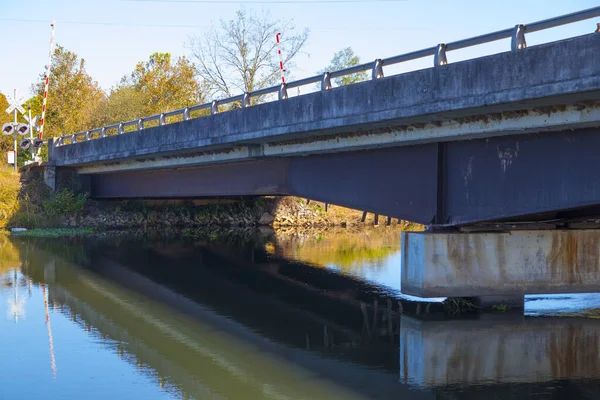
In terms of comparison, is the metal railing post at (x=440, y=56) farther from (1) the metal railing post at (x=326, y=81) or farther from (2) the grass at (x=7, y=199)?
(2) the grass at (x=7, y=199)

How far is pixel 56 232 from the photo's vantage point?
129 feet

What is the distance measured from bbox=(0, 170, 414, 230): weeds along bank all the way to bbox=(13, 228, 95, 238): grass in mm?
1390

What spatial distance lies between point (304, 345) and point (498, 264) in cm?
451

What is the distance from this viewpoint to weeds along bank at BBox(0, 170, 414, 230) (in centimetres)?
4194

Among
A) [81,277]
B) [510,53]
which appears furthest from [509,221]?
[81,277]

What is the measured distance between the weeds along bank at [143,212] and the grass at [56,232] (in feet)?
4.56

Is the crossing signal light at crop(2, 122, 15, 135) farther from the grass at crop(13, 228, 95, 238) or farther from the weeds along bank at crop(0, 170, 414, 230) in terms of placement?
the grass at crop(13, 228, 95, 238)


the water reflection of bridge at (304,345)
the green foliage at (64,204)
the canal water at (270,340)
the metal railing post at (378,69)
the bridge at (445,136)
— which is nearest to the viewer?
the canal water at (270,340)

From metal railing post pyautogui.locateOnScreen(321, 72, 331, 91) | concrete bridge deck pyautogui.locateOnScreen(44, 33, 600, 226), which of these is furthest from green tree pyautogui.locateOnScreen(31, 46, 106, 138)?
metal railing post pyautogui.locateOnScreen(321, 72, 331, 91)

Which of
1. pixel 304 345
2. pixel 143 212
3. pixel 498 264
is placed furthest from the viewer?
pixel 143 212

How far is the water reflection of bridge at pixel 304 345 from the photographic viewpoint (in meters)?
12.8

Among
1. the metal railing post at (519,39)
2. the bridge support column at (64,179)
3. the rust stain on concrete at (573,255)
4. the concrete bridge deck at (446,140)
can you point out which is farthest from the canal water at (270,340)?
the bridge support column at (64,179)

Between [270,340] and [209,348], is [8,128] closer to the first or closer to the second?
[270,340]

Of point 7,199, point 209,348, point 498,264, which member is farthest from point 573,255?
point 7,199
